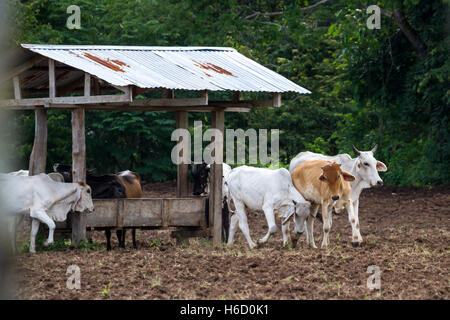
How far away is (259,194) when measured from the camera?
35.2 ft

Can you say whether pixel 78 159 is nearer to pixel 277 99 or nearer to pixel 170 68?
pixel 170 68

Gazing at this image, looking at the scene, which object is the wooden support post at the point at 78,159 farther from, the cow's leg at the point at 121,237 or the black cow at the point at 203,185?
the black cow at the point at 203,185

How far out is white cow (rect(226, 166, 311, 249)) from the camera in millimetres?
10305

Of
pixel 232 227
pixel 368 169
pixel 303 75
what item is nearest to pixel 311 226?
pixel 232 227

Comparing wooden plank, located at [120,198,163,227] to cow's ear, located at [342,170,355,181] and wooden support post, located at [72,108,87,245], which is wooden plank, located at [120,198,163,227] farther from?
cow's ear, located at [342,170,355,181]

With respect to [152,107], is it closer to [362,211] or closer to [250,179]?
[250,179]

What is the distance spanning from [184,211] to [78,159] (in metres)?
1.80

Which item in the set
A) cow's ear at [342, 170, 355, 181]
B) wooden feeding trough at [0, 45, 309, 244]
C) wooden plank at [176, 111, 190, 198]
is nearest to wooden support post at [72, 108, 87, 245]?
wooden feeding trough at [0, 45, 309, 244]

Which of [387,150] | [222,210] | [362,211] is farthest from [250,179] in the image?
[387,150]

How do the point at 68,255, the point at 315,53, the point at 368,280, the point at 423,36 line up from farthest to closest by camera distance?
the point at 315,53 < the point at 423,36 < the point at 68,255 < the point at 368,280

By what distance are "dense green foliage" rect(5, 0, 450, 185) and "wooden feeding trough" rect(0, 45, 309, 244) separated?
8.87 ft

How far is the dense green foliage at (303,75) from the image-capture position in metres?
16.5

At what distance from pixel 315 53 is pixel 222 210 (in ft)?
50.5

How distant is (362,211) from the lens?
1534 cm
